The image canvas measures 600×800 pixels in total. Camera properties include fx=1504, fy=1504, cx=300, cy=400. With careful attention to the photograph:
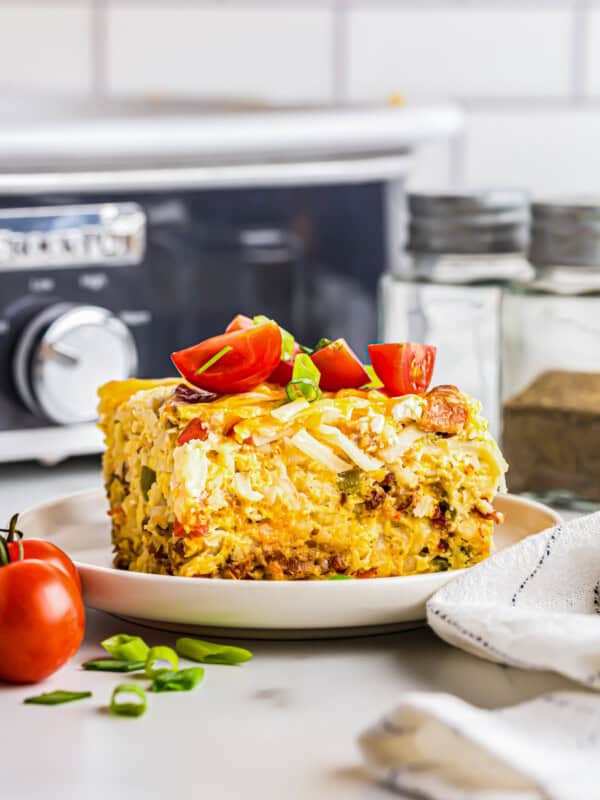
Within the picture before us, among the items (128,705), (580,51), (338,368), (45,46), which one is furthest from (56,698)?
(580,51)

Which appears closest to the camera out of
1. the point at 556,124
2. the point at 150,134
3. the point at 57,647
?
the point at 57,647

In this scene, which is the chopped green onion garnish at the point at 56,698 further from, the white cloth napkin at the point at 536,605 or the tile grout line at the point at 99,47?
the tile grout line at the point at 99,47

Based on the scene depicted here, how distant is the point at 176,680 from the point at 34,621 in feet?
0.26

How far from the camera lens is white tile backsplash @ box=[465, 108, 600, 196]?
242 centimetres

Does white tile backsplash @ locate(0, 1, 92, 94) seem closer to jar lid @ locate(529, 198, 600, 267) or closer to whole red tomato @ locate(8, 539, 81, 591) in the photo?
jar lid @ locate(529, 198, 600, 267)

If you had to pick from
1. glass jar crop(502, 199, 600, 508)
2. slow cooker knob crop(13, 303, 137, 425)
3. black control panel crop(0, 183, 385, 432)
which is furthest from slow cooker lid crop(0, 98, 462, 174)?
glass jar crop(502, 199, 600, 508)

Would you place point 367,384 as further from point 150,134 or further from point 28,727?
point 150,134

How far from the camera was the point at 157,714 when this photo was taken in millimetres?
760

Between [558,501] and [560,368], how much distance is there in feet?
0.39

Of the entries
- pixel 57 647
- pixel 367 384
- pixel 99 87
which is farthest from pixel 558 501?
pixel 99 87

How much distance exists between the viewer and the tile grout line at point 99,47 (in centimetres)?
220

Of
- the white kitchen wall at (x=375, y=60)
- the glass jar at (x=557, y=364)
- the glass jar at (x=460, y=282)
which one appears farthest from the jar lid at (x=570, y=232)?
the white kitchen wall at (x=375, y=60)

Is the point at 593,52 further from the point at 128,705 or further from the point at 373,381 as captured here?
the point at 128,705

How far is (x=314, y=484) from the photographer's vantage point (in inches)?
34.9
